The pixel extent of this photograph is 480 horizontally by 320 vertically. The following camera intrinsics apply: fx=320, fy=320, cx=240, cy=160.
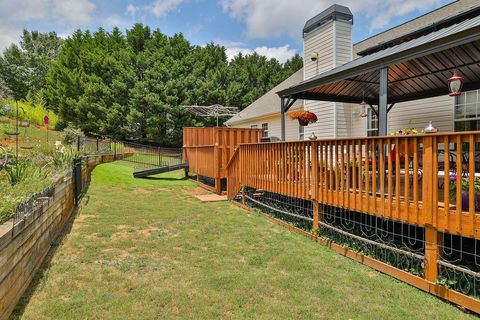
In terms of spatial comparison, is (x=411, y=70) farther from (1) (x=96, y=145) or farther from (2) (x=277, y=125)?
(1) (x=96, y=145)

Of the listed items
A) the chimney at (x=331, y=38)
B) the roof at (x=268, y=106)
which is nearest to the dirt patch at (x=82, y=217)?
the chimney at (x=331, y=38)

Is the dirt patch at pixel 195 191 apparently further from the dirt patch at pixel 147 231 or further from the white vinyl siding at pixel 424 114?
the white vinyl siding at pixel 424 114

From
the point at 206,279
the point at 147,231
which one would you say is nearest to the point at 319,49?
the point at 147,231

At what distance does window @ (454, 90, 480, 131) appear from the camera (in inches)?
276

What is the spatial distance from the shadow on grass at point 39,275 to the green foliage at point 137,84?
18696 millimetres

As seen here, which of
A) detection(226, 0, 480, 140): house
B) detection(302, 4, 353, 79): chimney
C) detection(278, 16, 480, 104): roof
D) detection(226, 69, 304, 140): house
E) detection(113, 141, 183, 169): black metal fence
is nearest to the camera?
detection(278, 16, 480, 104): roof

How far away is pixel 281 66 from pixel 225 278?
35330 mm

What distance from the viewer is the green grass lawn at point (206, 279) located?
110 inches

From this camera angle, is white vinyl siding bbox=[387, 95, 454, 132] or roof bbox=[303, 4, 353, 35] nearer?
white vinyl siding bbox=[387, 95, 454, 132]

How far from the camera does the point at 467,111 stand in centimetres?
718

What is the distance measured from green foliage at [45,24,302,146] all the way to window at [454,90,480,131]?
19.1 m

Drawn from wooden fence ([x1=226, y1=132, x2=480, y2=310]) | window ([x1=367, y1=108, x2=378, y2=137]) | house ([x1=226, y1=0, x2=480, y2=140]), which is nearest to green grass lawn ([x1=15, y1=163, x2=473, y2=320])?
wooden fence ([x1=226, y1=132, x2=480, y2=310])

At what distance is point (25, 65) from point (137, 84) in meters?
21.3

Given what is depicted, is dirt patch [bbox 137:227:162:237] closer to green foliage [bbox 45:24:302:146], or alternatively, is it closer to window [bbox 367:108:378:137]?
window [bbox 367:108:378:137]
